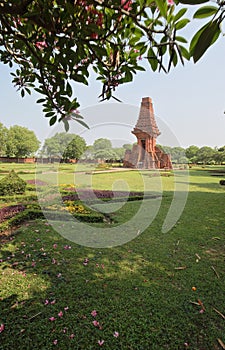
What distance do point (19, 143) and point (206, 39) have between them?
1987 inches

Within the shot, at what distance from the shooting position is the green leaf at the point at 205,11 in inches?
24.8

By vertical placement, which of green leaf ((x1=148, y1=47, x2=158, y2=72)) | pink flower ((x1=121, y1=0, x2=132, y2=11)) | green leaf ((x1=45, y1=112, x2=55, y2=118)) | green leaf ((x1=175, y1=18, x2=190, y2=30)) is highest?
pink flower ((x1=121, y1=0, x2=132, y2=11))

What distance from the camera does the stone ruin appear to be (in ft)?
87.7

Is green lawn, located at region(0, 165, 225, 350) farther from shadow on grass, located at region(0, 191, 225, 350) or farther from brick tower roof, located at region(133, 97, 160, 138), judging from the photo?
brick tower roof, located at region(133, 97, 160, 138)

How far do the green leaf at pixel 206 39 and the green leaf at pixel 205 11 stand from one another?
0.20ft

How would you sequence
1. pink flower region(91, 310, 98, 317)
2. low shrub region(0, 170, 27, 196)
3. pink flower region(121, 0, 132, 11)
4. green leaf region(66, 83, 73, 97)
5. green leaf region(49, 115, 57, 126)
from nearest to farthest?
pink flower region(121, 0, 132, 11), green leaf region(66, 83, 73, 97), green leaf region(49, 115, 57, 126), pink flower region(91, 310, 98, 317), low shrub region(0, 170, 27, 196)

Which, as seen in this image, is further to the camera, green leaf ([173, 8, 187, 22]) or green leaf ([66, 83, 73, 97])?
green leaf ([66, 83, 73, 97])

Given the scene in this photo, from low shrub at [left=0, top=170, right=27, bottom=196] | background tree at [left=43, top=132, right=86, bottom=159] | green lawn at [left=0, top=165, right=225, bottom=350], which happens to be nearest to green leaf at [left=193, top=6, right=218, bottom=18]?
background tree at [left=43, top=132, right=86, bottom=159]

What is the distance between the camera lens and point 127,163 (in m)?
29.0

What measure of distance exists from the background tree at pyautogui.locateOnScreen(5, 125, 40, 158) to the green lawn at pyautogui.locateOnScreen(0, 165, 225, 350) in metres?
45.1

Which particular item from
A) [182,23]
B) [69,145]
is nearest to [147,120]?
[69,145]

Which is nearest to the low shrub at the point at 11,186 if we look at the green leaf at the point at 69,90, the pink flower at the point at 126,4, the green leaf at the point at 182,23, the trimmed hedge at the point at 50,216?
the trimmed hedge at the point at 50,216

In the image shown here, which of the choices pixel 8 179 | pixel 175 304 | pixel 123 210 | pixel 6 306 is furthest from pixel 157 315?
pixel 8 179

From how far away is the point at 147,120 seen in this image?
26.8 metres
